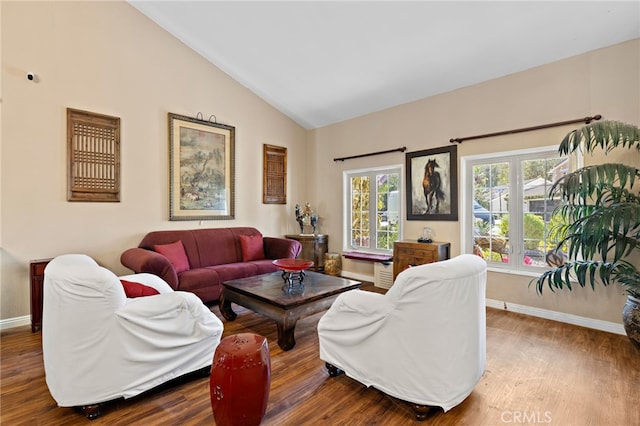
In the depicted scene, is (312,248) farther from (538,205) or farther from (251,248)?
(538,205)

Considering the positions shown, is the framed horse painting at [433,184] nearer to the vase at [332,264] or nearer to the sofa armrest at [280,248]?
the vase at [332,264]

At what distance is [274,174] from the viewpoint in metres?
5.77

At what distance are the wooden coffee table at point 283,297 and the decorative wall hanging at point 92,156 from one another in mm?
2122

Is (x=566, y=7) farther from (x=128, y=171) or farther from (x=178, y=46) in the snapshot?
(x=128, y=171)

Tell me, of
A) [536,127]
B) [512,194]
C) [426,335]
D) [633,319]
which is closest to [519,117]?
[536,127]

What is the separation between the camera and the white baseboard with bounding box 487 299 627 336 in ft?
10.2

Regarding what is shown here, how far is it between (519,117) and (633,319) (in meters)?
2.42

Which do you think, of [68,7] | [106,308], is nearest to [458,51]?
[106,308]

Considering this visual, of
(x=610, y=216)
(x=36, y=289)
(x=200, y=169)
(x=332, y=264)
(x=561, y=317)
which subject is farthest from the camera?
(x=332, y=264)

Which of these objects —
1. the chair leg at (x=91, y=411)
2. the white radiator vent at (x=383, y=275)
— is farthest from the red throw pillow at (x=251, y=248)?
the chair leg at (x=91, y=411)

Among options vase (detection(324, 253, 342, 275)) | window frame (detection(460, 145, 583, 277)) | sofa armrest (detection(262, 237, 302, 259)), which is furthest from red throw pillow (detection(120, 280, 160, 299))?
window frame (detection(460, 145, 583, 277))

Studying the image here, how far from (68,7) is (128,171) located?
199cm

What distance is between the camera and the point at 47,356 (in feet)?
6.23

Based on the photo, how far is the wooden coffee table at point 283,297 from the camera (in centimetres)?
268
